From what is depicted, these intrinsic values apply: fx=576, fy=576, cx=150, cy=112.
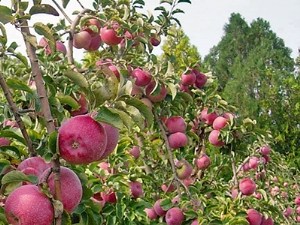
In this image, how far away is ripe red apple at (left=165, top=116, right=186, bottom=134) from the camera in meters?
2.61

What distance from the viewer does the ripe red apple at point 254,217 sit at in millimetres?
2648

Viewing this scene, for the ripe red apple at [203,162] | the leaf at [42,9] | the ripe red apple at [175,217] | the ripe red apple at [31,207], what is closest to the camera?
the ripe red apple at [31,207]

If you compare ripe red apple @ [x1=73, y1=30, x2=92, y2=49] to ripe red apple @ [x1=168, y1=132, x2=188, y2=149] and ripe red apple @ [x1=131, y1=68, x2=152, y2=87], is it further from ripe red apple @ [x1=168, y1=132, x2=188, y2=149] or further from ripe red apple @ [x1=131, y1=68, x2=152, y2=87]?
ripe red apple @ [x1=168, y1=132, x2=188, y2=149]

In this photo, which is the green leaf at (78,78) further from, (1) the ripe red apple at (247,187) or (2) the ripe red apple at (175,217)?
(1) the ripe red apple at (247,187)

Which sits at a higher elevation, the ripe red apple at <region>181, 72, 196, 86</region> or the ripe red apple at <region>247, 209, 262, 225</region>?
the ripe red apple at <region>181, 72, 196, 86</region>

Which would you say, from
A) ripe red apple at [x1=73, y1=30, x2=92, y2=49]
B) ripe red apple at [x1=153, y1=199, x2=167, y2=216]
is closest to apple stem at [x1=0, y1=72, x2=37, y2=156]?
ripe red apple at [x1=73, y1=30, x2=92, y2=49]

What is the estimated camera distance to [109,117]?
3.11ft

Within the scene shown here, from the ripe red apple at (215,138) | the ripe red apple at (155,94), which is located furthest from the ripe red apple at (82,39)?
the ripe red apple at (215,138)

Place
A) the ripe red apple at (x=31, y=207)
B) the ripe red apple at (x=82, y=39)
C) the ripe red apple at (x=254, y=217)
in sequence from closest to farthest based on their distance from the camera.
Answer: the ripe red apple at (x=31, y=207)
the ripe red apple at (x=82, y=39)
the ripe red apple at (x=254, y=217)

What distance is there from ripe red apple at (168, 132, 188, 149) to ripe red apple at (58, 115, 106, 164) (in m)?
1.60

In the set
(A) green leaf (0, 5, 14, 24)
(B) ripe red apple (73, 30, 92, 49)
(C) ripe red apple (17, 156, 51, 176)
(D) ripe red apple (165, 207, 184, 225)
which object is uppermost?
(B) ripe red apple (73, 30, 92, 49)

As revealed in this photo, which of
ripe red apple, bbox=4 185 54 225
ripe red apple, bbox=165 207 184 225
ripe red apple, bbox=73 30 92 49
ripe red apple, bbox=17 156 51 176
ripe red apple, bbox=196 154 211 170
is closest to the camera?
ripe red apple, bbox=4 185 54 225

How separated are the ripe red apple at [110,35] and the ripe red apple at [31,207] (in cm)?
152

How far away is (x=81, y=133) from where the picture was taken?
3.09ft
